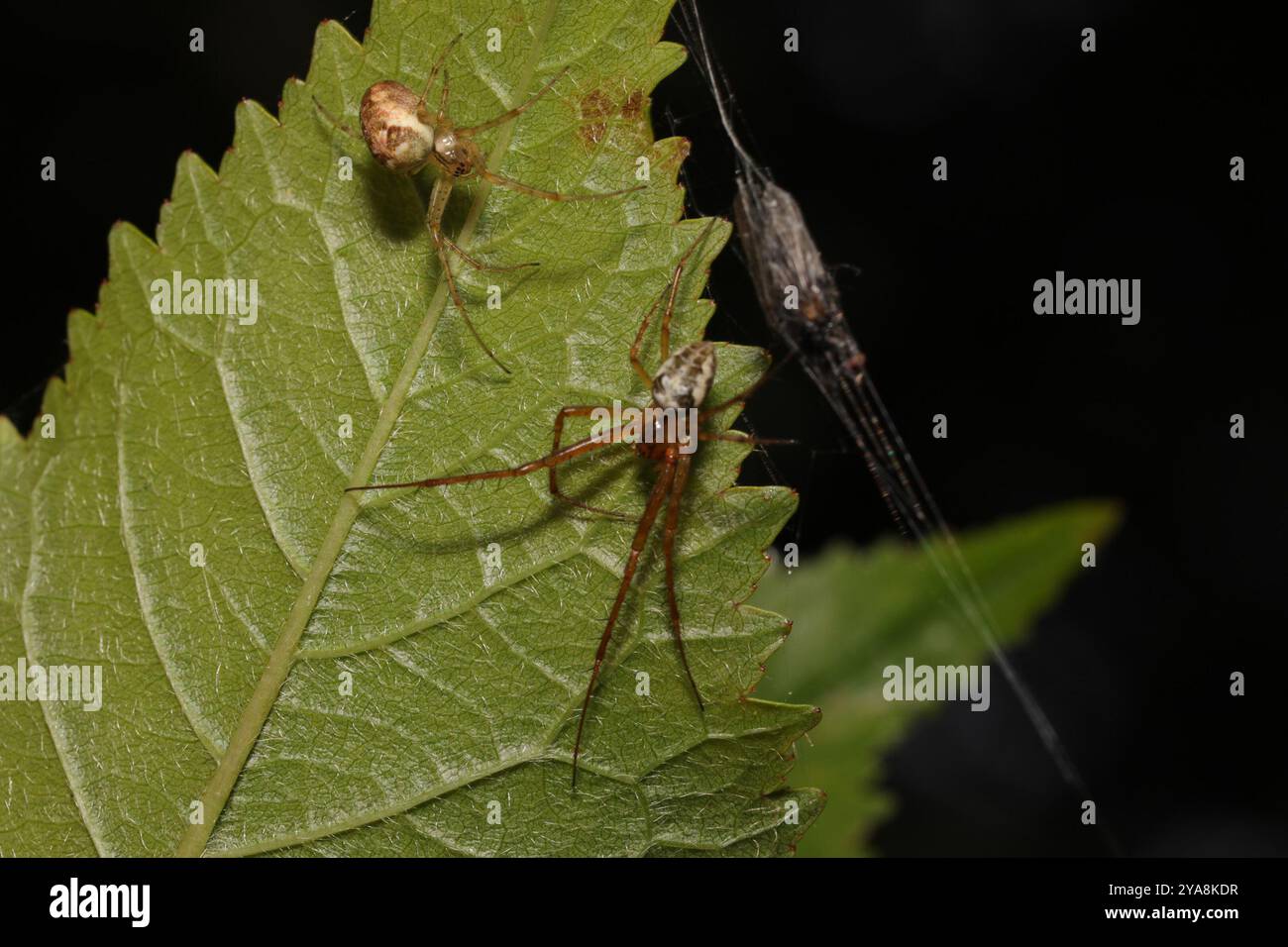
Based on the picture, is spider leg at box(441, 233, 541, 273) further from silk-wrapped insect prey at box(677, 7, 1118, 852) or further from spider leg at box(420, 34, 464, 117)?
silk-wrapped insect prey at box(677, 7, 1118, 852)

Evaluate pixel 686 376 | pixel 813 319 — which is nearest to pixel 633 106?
pixel 686 376

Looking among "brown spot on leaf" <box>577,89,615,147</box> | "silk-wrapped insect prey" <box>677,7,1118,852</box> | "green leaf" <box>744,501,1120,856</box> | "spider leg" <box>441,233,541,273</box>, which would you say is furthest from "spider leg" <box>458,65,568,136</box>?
"green leaf" <box>744,501,1120,856</box>

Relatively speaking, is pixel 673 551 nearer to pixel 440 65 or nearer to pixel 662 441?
pixel 662 441

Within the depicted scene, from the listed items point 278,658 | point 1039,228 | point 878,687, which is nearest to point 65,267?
point 278,658

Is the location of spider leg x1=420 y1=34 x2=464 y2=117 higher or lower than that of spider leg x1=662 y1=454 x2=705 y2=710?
higher

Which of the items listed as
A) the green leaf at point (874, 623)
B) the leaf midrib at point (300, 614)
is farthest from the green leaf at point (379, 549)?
the green leaf at point (874, 623)

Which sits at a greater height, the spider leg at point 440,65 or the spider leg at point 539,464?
the spider leg at point 440,65

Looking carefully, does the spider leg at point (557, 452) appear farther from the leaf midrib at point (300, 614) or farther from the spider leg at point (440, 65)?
the spider leg at point (440, 65)
